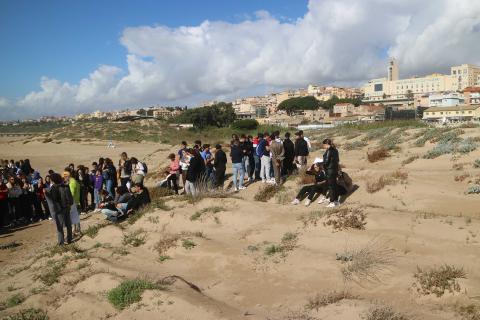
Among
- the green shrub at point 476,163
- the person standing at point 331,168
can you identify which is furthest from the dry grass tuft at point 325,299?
the green shrub at point 476,163

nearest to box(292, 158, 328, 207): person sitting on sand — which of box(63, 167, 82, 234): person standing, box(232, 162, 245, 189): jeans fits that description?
box(232, 162, 245, 189): jeans

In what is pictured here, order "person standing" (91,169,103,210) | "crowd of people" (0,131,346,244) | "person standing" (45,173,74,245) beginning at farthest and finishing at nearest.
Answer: "person standing" (91,169,103,210)
"crowd of people" (0,131,346,244)
"person standing" (45,173,74,245)

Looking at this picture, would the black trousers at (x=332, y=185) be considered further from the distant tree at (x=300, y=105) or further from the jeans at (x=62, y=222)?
the distant tree at (x=300, y=105)

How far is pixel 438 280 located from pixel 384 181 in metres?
6.02

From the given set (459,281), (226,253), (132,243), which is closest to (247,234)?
(226,253)

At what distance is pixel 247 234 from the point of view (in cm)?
891

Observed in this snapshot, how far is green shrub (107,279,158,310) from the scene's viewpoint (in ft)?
19.9

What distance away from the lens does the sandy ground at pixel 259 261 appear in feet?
19.0

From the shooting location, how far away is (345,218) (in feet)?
27.6

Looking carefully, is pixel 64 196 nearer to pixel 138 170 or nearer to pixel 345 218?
pixel 138 170

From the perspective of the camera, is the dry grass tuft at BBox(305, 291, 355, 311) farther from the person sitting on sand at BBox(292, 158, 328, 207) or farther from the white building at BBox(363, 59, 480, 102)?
the white building at BBox(363, 59, 480, 102)

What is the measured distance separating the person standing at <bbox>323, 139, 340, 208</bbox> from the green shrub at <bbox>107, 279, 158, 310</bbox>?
203 inches

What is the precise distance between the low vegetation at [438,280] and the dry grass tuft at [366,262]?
1.87 feet

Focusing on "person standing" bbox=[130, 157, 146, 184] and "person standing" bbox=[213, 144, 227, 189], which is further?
"person standing" bbox=[213, 144, 227, 189]
